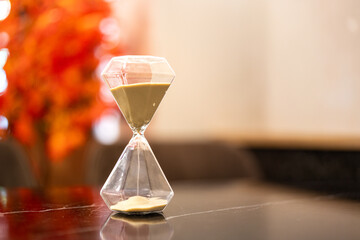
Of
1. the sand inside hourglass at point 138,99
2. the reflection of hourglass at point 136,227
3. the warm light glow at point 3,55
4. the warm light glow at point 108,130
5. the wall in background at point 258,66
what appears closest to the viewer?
the reflection of hourglass at point 136,227

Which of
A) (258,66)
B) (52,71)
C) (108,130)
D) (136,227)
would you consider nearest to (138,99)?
(136,227)

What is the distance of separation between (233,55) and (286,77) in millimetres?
453

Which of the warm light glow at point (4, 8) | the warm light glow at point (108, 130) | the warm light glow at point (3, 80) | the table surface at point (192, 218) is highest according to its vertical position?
the warm light glow at point (4, 8)

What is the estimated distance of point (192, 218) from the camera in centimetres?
71

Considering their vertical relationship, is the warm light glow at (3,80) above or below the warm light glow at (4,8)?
below

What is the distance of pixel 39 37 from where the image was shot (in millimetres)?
2316

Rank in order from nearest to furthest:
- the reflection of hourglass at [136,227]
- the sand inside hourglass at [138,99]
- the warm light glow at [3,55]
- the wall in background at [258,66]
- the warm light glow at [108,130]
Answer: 1. the reflection of hourglass at [136,227]
2. the sand inside hourglass at [138,99]
3. the wall in background at [258,66]
4. the warm light glow at [3,55]
5. the warm light glow at [108,130]

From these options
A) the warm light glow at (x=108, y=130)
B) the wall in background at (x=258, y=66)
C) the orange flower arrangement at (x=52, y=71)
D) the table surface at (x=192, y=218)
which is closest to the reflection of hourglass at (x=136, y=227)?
the table surface at (x=192, y=218)

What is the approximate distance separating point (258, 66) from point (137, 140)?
144 centimetres

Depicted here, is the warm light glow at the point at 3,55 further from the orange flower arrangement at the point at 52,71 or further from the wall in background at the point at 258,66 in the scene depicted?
the wall in background at the point at 258,66

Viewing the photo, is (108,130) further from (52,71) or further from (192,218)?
(192,218)

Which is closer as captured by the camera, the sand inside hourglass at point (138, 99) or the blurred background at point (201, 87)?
the sand inside hourglass at point (138, 99)

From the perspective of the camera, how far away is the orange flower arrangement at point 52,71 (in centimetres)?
232

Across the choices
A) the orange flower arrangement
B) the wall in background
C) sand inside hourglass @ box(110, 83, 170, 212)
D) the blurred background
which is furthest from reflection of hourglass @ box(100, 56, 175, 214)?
the orange flower arrangement
